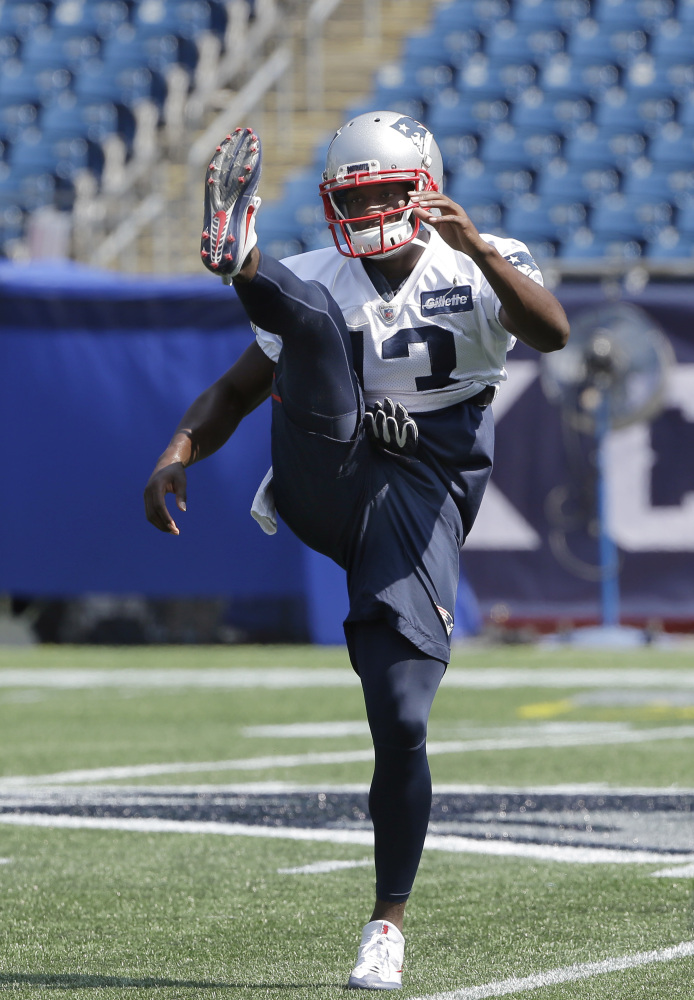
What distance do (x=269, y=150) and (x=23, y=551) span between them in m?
7.35

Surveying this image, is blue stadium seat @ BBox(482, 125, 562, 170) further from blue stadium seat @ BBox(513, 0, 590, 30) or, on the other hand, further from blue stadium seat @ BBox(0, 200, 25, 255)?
blue stadium seat @ BBox(0, 200, 25, 255)

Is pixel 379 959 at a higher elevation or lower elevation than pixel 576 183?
lower

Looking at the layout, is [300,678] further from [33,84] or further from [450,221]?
[33,84]

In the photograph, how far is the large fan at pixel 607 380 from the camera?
36.2 ft

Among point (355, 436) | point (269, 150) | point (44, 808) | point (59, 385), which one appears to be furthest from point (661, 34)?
point (355, 436)

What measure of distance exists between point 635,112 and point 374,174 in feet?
47.3

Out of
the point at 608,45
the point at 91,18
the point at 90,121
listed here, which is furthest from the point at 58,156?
the point at 608,45

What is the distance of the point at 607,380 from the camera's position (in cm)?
1105

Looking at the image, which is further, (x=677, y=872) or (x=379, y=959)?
(x=677, y=872)

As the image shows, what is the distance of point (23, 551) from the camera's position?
11.5 metres

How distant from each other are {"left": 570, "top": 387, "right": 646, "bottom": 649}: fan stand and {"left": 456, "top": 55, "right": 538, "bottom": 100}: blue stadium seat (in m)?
7.26

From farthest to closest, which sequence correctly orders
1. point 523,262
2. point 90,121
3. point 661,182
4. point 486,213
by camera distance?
point 90,121 → point 486,213 → point 661,182 → point 523,262

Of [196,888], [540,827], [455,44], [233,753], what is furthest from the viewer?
[455,44]

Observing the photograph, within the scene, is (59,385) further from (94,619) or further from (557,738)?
(557,738)
